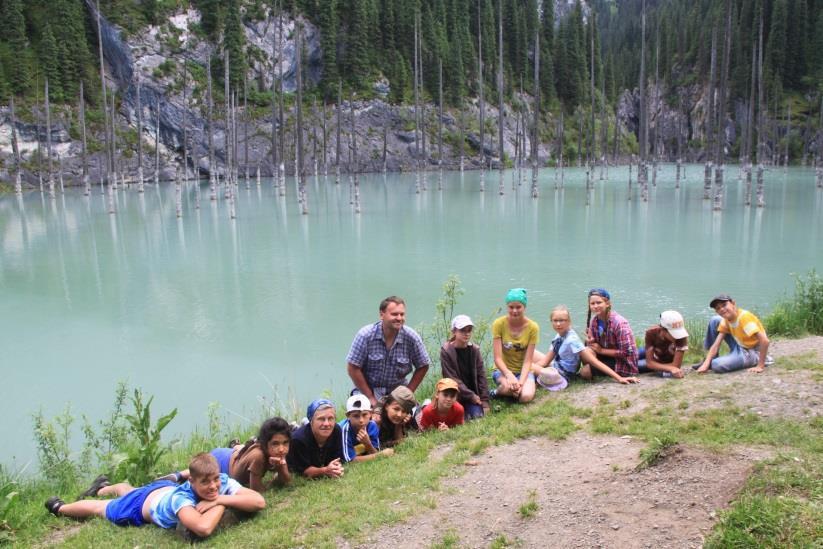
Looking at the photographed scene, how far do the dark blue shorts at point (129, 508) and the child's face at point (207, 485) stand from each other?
58 cm

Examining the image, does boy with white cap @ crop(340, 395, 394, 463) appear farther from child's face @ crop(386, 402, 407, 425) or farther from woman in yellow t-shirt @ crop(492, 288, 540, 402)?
woman in yellow t-shirt @ crop(492, 288, 540, 402)

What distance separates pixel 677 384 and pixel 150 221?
95.0 feet

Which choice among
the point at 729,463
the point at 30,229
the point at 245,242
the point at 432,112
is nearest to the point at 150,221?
the point at 30,229

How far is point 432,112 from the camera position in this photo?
80.9m

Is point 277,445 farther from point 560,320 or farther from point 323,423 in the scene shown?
point 560,320

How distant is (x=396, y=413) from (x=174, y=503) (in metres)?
2.11

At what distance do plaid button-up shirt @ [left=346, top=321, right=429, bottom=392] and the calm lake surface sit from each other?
2.18 metres

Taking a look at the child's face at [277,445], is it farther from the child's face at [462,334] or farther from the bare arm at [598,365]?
the bare arm at [598,365]

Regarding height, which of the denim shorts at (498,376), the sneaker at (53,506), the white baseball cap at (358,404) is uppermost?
the white baseball cap at (358,404)

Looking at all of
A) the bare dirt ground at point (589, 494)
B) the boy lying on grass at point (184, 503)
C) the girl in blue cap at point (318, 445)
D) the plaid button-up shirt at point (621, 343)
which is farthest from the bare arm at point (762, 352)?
the boy lying on grass at point (184, 503)

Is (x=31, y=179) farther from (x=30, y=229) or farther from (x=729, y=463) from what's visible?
(x=729, y=463)

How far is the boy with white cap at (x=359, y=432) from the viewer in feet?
19.0

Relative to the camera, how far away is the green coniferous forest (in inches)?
2382

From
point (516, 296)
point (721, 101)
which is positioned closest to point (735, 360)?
point (516, 296)
